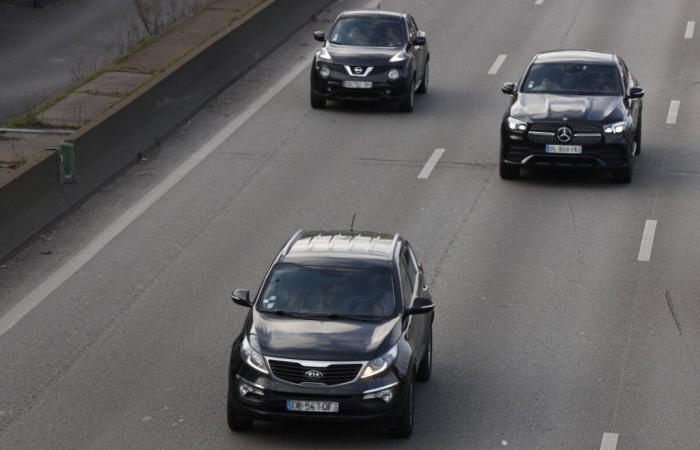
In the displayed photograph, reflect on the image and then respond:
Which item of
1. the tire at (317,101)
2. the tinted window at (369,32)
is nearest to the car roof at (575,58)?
the tinted window at (369,32)

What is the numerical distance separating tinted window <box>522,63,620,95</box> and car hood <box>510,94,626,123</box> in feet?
0.70

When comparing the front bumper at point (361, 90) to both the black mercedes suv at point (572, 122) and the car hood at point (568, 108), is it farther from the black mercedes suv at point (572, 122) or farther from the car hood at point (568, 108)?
the car hood at point (568, 108)

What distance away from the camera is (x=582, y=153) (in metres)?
23.1

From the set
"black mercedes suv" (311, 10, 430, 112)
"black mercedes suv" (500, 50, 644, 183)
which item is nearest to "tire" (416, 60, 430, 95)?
"black mercedes suv" (311, 10, 430, 112)

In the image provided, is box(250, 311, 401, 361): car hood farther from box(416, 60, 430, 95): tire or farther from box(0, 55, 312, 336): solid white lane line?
box(416, 60, 430, 95): tire

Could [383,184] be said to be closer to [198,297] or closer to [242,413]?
[198,297]

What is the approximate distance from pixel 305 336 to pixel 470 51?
71.2ft

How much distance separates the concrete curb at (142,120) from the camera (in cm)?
1978

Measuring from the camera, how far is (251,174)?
77.4 ft

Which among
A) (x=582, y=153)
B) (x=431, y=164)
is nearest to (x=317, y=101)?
(x=431, y=164)

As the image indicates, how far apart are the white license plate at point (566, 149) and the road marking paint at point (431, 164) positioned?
75.3 inches

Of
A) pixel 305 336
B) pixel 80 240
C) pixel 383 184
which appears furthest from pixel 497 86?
pixel 305 336

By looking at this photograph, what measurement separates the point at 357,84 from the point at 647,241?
892 cm

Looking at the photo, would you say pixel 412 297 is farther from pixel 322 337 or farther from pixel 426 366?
pixel 322 337
